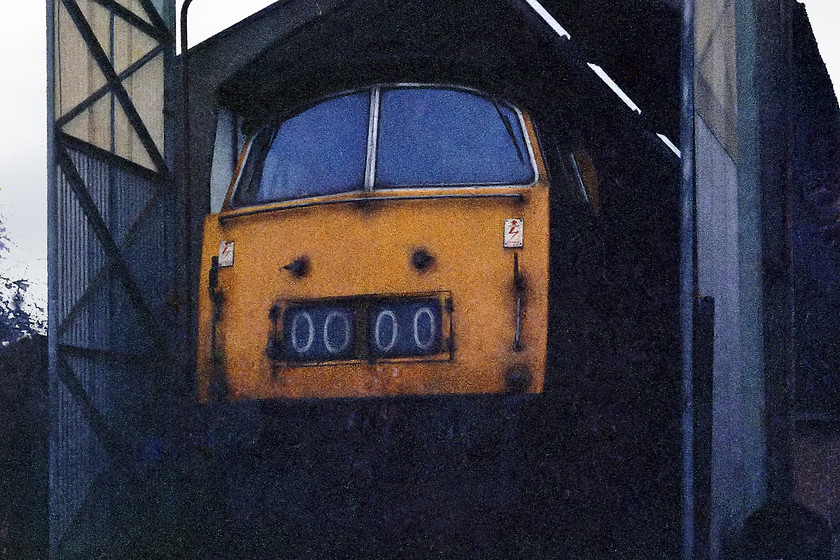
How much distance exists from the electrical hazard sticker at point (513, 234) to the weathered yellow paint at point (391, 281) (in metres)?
0.03

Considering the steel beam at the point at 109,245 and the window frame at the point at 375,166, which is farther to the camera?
the steel beam at the point at 109,245

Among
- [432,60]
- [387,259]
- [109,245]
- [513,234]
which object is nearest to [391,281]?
[387,259]

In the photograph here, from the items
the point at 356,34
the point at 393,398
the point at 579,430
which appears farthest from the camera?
the point at 356,34

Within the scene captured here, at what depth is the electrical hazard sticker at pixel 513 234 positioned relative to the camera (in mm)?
4719

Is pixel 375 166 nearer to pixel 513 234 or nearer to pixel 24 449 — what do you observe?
pixel 513 234

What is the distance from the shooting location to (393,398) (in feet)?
14.7

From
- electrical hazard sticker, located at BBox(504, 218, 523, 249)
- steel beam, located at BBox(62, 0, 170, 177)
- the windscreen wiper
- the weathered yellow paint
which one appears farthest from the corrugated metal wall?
electrical hazard sticker, located at BBox(504, 218, 523, 249)

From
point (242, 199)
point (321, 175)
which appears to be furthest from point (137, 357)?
point (321, 175)

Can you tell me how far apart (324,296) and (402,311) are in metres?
0.43

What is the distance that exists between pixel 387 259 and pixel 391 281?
0.39 ft

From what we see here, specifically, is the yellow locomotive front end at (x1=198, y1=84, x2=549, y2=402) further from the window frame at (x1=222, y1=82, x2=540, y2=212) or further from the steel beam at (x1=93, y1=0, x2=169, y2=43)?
the steel beam at (x1=93, y1=0, x2=169, y2=43)

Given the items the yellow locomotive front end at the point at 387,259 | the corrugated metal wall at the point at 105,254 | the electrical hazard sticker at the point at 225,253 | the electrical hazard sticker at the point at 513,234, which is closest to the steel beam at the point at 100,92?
the corrugated metal wall at the point at 105,254

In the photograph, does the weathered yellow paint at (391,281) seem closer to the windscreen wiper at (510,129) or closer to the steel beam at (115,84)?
the windscreen wiper at (510,129)

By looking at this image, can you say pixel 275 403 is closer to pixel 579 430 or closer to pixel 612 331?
pixel 579 430
